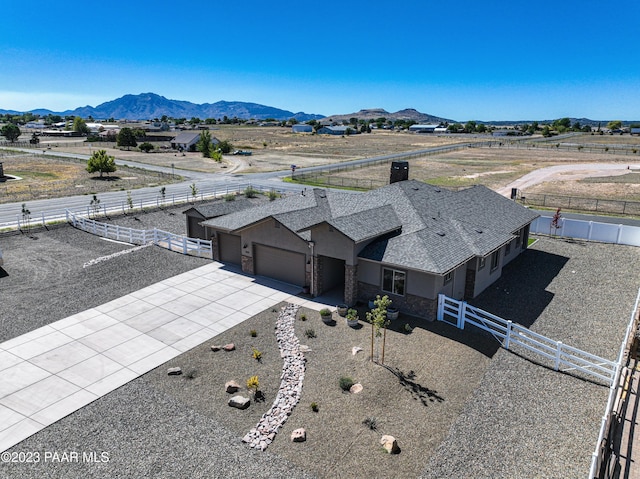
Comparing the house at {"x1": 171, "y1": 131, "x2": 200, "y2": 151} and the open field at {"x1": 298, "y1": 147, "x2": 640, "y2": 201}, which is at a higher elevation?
the house at {"x1": 171, "y1": 131, "x2": 200, "y2": 151}

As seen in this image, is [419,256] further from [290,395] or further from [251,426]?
[251,426]

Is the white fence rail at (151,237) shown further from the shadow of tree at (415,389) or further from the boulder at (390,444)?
the boulder at (390,444)

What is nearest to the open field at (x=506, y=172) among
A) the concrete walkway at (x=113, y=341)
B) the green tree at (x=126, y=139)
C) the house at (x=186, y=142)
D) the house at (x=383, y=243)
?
the house at (x=383, y=243)

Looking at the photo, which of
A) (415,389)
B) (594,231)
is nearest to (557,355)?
(415,389)

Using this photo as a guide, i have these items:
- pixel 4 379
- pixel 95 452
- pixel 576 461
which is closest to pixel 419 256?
pixel 576 461

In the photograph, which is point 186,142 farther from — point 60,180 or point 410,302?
point 410,302

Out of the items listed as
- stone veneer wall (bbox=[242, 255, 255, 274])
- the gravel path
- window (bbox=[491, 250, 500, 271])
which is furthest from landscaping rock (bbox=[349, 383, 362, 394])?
→ window (bbox=[491, 250, 500, 271])

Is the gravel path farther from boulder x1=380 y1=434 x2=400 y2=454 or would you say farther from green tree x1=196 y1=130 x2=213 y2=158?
green tree x1=196 y1=130 x2=213 y2=158
